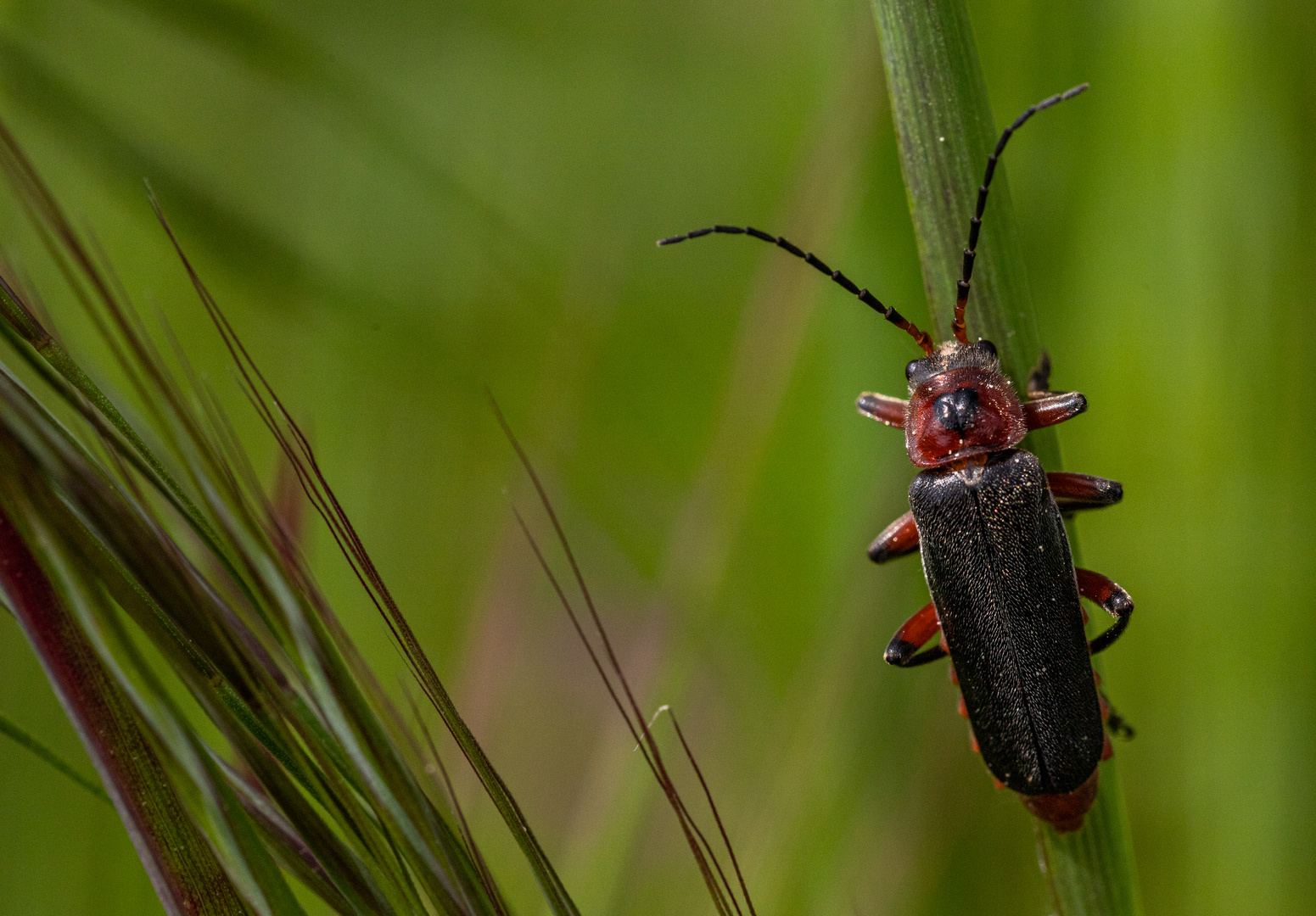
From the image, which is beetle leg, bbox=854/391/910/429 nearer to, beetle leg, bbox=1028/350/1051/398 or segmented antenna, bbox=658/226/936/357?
segmented antenna, bbox=658/226/936/357

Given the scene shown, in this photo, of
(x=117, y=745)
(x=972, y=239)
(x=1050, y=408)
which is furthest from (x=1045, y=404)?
(x=117, y=745)

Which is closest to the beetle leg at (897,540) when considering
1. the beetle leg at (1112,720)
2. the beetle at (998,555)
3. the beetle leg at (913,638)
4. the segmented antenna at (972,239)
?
the beetle at (998,555)

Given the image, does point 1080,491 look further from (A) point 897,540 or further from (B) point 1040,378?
(A) point 897,540

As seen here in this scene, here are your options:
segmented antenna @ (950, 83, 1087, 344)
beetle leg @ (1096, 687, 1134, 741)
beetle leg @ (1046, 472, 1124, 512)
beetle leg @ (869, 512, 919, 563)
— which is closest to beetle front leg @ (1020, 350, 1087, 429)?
beetle leg @ (1046, 472, 1124, 512)

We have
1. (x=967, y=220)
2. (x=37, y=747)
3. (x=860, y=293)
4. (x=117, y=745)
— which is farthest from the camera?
(x=860, y=293)

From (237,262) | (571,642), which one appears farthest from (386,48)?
(571,642)

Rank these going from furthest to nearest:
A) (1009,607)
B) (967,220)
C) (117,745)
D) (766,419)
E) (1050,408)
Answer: (766,419) < (1009,607) < (1050,408) < (967,220) < (117,745)
